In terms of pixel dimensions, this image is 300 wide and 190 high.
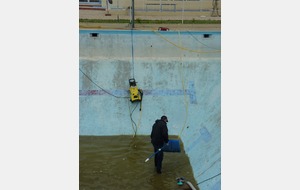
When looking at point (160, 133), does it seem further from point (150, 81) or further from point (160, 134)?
point (150, 81)

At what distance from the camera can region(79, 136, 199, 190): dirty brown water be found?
638 cm

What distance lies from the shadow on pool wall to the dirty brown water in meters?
0.51

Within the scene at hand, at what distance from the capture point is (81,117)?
910cm

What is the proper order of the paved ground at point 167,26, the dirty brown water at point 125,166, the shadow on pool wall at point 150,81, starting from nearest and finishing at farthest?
the dirty brown water at point 125,166, the shadow on pool wall at point 150,81, the paved ground at point 167,26

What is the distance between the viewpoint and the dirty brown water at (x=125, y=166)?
20.9 feet

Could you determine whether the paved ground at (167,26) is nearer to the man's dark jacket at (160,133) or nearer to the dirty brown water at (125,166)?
the dirty brown water at (125,166)

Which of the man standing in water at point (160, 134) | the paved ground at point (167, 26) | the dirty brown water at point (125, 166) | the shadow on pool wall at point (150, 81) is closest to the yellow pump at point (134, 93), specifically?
the shadow on pool wall at point (150, 81)

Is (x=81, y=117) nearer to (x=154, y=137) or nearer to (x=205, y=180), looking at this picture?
(x=154, y=137)

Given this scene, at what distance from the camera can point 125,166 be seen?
7.15 metres

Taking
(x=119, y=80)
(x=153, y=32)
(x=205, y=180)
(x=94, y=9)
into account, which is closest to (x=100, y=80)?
(x=119, y=80)

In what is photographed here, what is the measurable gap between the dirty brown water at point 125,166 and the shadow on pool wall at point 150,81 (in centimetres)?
51

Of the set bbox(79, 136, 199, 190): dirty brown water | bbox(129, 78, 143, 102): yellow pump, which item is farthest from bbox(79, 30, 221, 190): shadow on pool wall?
bbox(79, 136, 199, 190): dirty brown water

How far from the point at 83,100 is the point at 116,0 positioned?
22.9 feet

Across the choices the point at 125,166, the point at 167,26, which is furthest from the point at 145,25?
the point at 125,166
